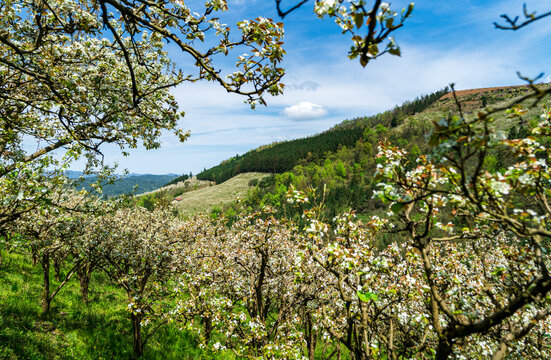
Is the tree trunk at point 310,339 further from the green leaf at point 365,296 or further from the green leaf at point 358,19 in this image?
the green leaf at point 358,19

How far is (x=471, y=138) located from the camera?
2.48m

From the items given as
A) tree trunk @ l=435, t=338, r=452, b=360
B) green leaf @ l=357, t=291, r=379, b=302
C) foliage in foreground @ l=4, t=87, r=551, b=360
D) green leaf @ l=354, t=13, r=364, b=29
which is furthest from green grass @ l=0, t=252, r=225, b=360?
green leaf @ l=354, t=13, r=364, b=29

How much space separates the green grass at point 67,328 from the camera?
8.88 metres

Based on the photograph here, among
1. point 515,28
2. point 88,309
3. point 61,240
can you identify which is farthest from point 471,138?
point 88,309

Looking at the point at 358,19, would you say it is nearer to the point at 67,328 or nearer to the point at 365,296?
the point at 365,296

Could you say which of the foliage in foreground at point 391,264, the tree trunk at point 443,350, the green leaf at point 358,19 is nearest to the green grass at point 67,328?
the foliage in foreground at point 391,264

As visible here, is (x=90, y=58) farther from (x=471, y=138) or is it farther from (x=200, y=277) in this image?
(x=200, y=277)

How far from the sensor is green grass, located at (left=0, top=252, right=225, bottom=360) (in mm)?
8883

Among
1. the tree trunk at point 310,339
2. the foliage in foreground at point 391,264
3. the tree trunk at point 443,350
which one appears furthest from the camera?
the tree trunk at point 310,339

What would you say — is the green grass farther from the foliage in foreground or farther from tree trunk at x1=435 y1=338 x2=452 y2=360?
tree trunk at x1=435 y1=338 x2=452 y2=360

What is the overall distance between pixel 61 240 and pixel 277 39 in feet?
43.0

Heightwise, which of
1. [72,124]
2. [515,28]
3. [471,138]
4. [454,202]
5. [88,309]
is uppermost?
[72,124]

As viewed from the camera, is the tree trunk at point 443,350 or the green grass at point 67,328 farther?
the green grass at point 67,328

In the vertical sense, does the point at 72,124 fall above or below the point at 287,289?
above
